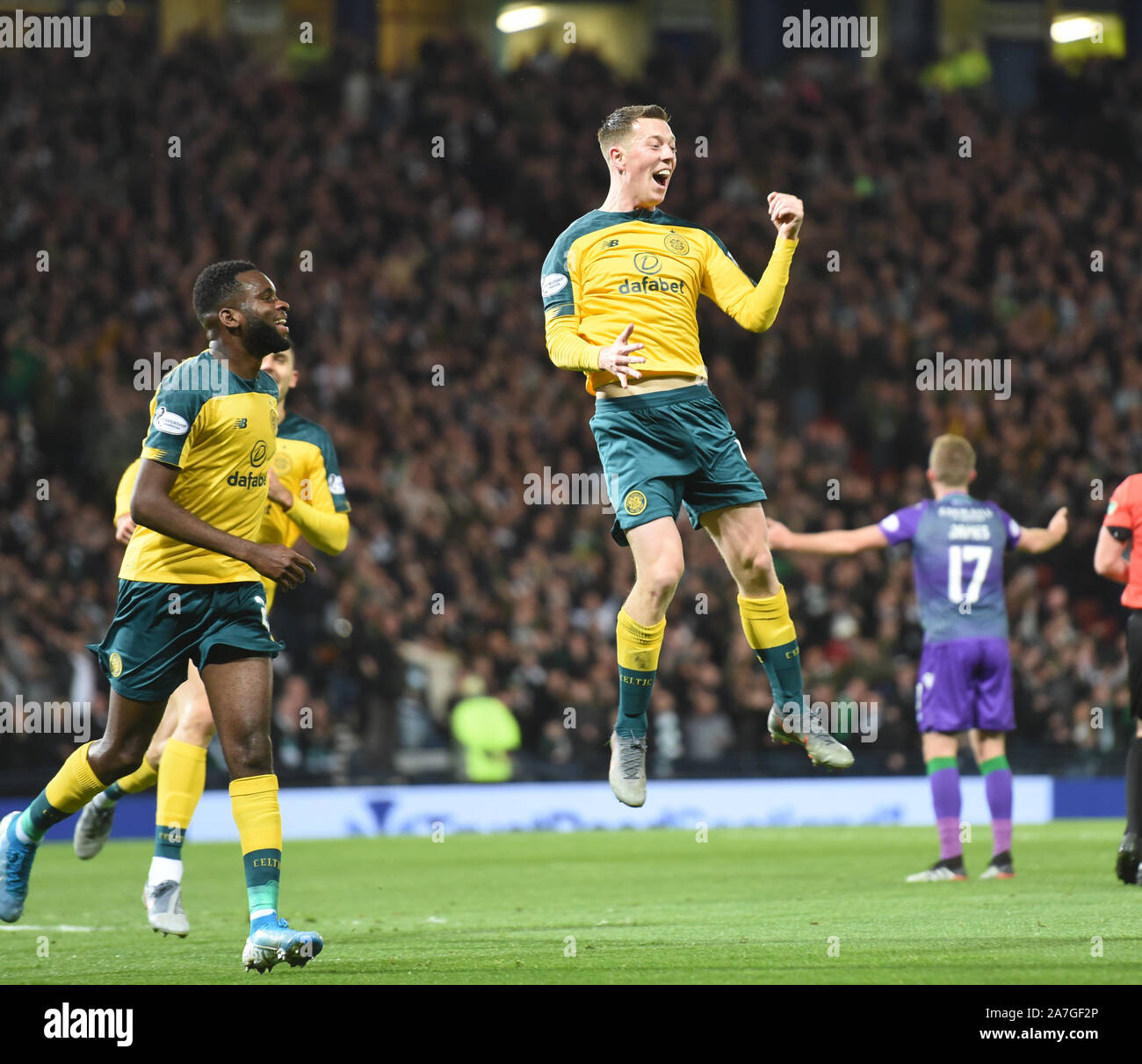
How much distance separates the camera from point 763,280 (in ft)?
21.3

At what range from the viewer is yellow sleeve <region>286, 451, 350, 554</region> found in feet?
23.8

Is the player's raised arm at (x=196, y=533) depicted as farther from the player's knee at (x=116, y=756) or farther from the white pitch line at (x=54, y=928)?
the white pitch line at (x=54, y=928)

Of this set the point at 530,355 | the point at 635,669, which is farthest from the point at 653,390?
the point at 530,355

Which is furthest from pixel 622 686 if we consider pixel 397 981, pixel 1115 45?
pixel 1115 45

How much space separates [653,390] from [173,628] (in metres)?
1.98

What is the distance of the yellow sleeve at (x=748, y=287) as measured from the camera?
21.0 ft

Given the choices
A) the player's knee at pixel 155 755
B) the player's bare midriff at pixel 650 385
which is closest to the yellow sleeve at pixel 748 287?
the player's bare midriff at pixel 650 385

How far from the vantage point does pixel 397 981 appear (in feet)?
18.6

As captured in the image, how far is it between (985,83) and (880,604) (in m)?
11.6

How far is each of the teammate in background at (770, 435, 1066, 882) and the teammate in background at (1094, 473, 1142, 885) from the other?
682 millimetres

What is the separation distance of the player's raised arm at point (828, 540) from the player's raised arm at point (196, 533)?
122 inches

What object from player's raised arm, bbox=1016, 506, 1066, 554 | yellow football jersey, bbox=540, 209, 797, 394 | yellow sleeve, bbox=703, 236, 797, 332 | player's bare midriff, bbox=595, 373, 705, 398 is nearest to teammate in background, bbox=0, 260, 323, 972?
yellow football jersey, bbox=540, 209, 797, 394

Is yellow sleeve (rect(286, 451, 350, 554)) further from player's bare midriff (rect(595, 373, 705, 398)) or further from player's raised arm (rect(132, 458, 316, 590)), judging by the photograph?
player's bare midriff (rect(595, 373, 705, 398))

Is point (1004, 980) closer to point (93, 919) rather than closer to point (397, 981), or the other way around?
point (397, 981)
